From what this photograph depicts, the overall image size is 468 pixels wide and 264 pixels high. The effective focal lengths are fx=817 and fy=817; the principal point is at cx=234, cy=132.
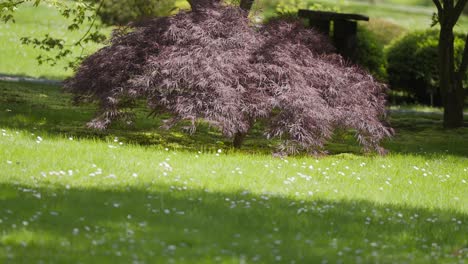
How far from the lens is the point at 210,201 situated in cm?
858

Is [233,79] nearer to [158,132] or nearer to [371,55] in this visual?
[158,132]

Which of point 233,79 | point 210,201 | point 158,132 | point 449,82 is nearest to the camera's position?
point 210,201

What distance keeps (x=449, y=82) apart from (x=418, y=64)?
636 centimetres

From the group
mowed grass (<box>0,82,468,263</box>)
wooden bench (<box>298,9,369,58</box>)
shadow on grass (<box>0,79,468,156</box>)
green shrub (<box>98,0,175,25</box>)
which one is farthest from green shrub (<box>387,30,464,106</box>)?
mowed grass (<box>0,82,468,263</box>)

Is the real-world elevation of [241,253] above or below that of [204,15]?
below

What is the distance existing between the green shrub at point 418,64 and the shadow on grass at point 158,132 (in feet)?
16.4

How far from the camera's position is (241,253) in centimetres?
665

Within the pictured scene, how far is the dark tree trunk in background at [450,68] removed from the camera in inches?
665

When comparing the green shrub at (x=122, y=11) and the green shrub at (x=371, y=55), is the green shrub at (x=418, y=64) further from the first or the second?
the green shrub at (x=122, y=11)

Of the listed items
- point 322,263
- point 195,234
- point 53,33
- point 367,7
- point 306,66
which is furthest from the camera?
point 367,7

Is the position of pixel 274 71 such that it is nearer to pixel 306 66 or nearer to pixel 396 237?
pixel 306 66

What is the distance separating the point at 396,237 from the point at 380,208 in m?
1.38

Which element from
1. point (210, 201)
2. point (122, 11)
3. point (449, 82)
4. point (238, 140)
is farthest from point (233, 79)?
point (122, 11)

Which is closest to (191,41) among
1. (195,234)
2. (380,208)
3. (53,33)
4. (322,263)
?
(380,208)
